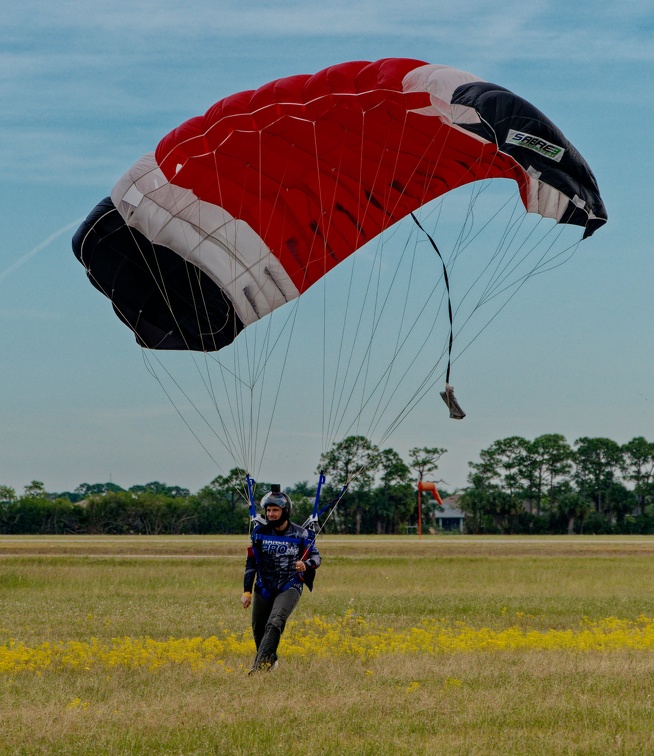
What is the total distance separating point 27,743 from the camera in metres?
6.82

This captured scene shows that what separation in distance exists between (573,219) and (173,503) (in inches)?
3494

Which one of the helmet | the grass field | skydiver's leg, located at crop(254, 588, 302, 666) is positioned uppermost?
the helmet

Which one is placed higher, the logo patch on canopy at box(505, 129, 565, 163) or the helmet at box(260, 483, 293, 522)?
the logo patch on canopy at box(505, 129, 565, 163)

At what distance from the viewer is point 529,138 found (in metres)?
11.0

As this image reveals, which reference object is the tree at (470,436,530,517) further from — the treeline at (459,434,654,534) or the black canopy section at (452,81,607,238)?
the black canopy section at (452,81,607,238)

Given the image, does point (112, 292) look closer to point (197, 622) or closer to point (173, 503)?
point (197, 622)

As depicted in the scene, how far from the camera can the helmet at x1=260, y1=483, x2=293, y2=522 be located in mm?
10156

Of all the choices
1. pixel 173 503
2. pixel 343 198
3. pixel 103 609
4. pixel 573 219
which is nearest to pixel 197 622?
pixel 103 609

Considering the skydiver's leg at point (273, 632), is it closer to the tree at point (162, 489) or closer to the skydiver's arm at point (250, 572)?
the skydiver's arm at point (250, 572)

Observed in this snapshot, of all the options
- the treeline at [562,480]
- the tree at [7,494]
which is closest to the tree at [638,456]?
the treeline at [562,480]

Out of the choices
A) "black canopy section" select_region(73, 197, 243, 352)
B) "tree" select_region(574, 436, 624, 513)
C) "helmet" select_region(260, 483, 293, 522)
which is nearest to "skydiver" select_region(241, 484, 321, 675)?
"helmet" select_region(260, 483, 293, 522)

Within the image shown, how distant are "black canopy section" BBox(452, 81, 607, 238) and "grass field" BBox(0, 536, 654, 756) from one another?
207 inches

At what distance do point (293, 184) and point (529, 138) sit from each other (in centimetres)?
371

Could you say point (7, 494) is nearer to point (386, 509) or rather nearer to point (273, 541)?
point (386, 509)
